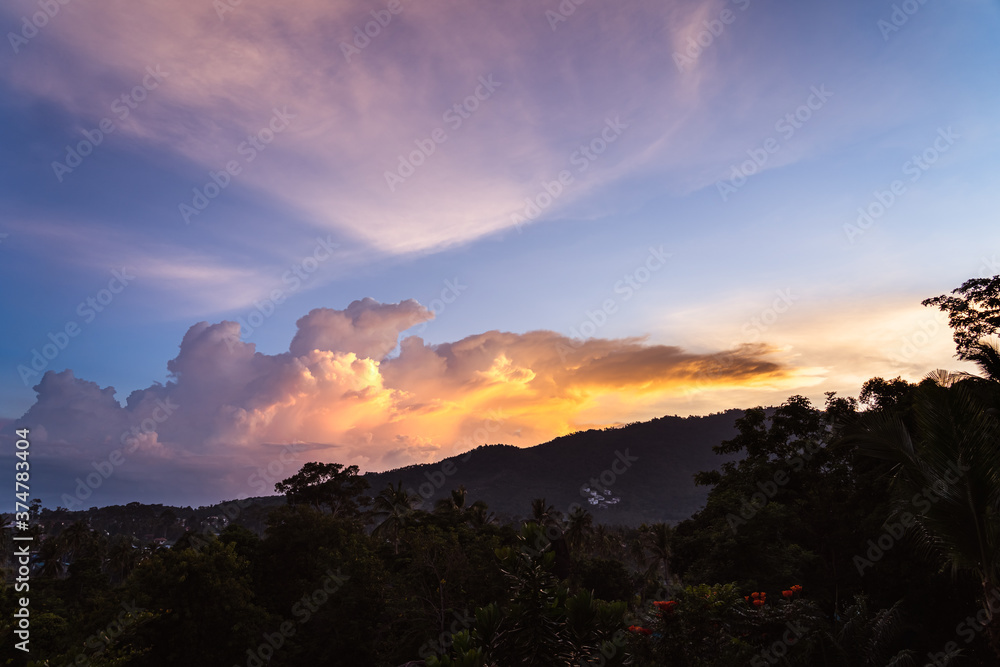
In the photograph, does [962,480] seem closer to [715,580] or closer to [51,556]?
[715,580]

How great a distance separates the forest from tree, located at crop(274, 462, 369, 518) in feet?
62.9

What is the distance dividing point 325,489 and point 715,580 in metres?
45.6

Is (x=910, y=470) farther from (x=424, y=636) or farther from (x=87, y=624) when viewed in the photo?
(x=87, y=624)

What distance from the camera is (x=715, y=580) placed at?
80.8 feet

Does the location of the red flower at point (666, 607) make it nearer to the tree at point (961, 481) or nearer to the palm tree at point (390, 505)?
the tree at point (961, 481)

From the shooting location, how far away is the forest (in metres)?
7.50

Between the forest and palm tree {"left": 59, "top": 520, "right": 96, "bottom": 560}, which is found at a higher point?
palm tree {"left": 59, "top": 520, "right": 96, "bottom": 560}

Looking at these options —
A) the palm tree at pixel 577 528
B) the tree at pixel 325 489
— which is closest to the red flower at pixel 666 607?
the tree at pixel 325 489

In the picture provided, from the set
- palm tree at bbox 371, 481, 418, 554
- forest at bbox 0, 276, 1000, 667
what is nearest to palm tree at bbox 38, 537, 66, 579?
forest at bbox 0, 276, 1000, 667

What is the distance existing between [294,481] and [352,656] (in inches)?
1477

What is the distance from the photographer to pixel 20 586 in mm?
18234

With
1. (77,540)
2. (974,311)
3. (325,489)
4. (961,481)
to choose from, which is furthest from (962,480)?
(77,540)

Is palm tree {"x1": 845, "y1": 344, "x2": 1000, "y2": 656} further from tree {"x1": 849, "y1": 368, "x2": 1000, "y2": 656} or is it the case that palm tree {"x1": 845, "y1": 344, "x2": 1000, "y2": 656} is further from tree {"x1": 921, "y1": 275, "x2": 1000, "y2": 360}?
tree {"x1": 921, "y1": 275, "x2": 1000, "y2": 360}

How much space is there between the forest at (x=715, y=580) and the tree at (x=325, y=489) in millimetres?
19161
